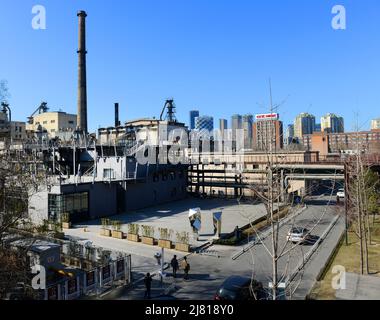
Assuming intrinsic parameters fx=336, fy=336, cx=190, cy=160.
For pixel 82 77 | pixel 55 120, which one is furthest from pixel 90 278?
pixel 55 120

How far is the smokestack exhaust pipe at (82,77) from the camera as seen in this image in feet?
182

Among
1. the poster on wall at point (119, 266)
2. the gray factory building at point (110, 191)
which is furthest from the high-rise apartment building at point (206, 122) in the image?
the poster on wall at point (119, 266)

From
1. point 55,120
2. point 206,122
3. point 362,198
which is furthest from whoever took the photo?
point 206,122

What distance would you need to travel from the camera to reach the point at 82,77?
55.8m

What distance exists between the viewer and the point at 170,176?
2010 inches

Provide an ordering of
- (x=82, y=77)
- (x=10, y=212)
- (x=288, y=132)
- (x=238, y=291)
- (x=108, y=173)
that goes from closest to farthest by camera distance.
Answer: (x=288, y=132) < (x=10, y=212) < (x=238, y=291) < (x=108, y=173) < (x=82, y=77)

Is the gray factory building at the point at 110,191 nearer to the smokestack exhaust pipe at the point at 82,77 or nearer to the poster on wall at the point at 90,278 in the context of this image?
the poster on wall at the point at 90,278
